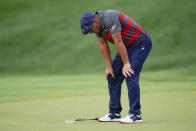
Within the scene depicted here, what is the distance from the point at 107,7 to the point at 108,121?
13.2 m

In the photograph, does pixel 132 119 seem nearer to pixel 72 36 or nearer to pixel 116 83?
pixel 116 83

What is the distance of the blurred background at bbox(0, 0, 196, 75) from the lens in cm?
1422

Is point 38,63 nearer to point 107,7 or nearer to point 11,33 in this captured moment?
point 11,33

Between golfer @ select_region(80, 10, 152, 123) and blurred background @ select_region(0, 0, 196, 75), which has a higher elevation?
blurred background @ select_region(0, 0, 196, 75)

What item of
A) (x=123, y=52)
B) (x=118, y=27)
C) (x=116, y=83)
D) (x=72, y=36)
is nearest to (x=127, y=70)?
(x=123, y=52)

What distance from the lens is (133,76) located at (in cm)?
412

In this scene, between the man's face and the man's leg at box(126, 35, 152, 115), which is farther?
the man's leg at box(126, 35, 152, 115)

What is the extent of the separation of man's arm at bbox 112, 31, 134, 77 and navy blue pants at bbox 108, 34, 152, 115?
0.28ft

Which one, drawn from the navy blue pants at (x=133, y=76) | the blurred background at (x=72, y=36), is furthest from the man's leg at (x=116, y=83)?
the blurred background at (x=72, y=36)

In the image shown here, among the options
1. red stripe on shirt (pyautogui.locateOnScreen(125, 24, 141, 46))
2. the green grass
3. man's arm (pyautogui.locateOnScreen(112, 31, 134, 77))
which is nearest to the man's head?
man's arm (pyautogui.locateOnScreen(112, 31, 134, 77))

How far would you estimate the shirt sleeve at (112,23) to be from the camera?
3.88 m

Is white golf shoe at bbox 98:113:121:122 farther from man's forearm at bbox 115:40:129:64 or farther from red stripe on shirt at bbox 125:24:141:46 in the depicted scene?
red stripe on shirt at bbox 125:24:141:46

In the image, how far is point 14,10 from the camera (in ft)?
60.0

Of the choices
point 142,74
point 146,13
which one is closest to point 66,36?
point 146,13
